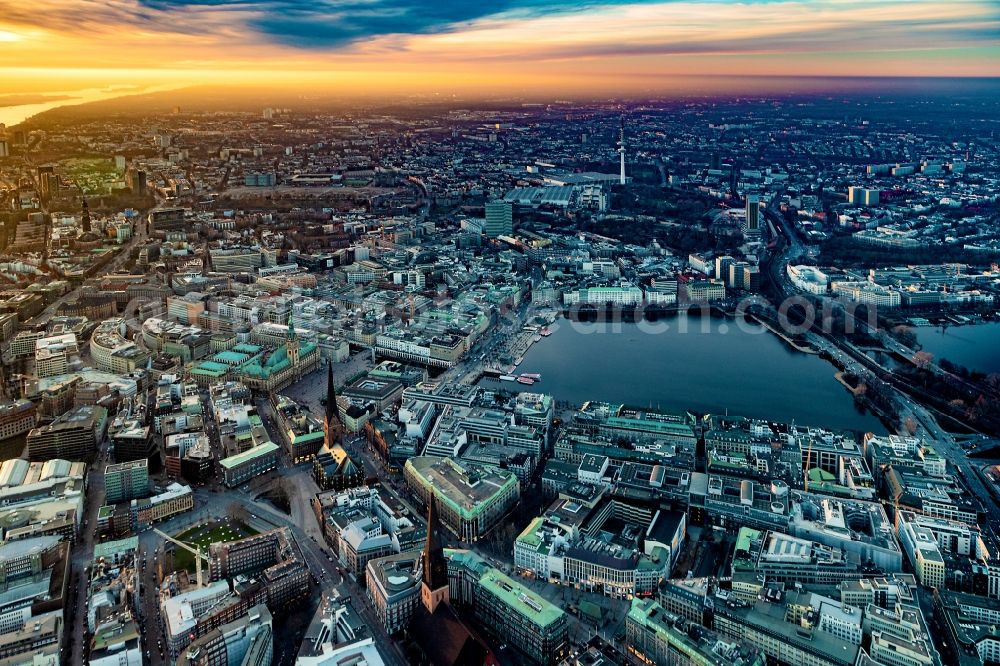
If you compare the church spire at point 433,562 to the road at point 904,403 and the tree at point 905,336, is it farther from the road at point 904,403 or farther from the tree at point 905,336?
the tree at point 905,336

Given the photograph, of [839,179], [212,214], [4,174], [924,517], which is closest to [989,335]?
[924,517]

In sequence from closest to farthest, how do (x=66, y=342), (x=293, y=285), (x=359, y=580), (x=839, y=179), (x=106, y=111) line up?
(x=359, y=580) < (x=66, y=342) < (x=293, y=285) < (x=839, y=179) < (x=106, y=111)

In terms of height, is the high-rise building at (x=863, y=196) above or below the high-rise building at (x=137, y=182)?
below

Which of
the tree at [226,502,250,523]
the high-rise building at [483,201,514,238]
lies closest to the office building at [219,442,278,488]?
the tree at [226,502,250,523]

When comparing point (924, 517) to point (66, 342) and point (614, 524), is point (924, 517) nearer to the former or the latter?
point (614, 524)

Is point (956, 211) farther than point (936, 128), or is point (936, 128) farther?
point (936, 128)

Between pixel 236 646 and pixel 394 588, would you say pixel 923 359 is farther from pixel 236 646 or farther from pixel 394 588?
pixel 236 646

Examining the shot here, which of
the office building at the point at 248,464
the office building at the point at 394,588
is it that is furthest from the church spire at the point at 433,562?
the office building at the point at 248,464
